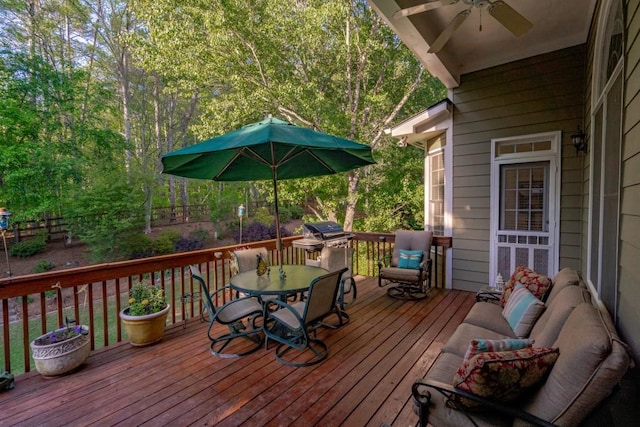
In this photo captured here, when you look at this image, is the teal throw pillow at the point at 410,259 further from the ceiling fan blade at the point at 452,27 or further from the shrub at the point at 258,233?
the shrub at the point at 258,233

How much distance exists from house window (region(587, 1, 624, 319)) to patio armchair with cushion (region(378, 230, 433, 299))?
1.95 m

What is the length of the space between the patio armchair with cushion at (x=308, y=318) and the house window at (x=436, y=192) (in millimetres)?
3438

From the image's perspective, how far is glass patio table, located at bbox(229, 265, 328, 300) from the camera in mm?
2875

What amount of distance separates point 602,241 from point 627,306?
3.55 ft

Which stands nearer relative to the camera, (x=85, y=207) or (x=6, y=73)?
(x=6, y=73)

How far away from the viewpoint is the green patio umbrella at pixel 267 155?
2646 mm

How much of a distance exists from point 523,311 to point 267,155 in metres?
3.07

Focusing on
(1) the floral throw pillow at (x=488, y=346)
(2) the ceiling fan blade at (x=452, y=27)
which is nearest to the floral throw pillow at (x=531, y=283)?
(1) the floral throw pillow at (x=488, y=346)

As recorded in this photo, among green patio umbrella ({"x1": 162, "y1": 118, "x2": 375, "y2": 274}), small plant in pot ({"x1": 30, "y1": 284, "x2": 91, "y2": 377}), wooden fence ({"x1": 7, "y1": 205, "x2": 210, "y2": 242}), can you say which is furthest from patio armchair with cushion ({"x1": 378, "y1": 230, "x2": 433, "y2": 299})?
wooden fence ({"x1": 7, "y1": 205, "x2": 210, "y2": 242})

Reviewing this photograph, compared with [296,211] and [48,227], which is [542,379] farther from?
[296,211]

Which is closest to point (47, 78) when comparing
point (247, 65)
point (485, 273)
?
point (247, 65)

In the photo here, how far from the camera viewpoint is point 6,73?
9.84 m

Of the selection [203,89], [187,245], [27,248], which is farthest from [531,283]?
A: [27,248]

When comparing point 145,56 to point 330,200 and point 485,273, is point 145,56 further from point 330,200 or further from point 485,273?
point 485,273
